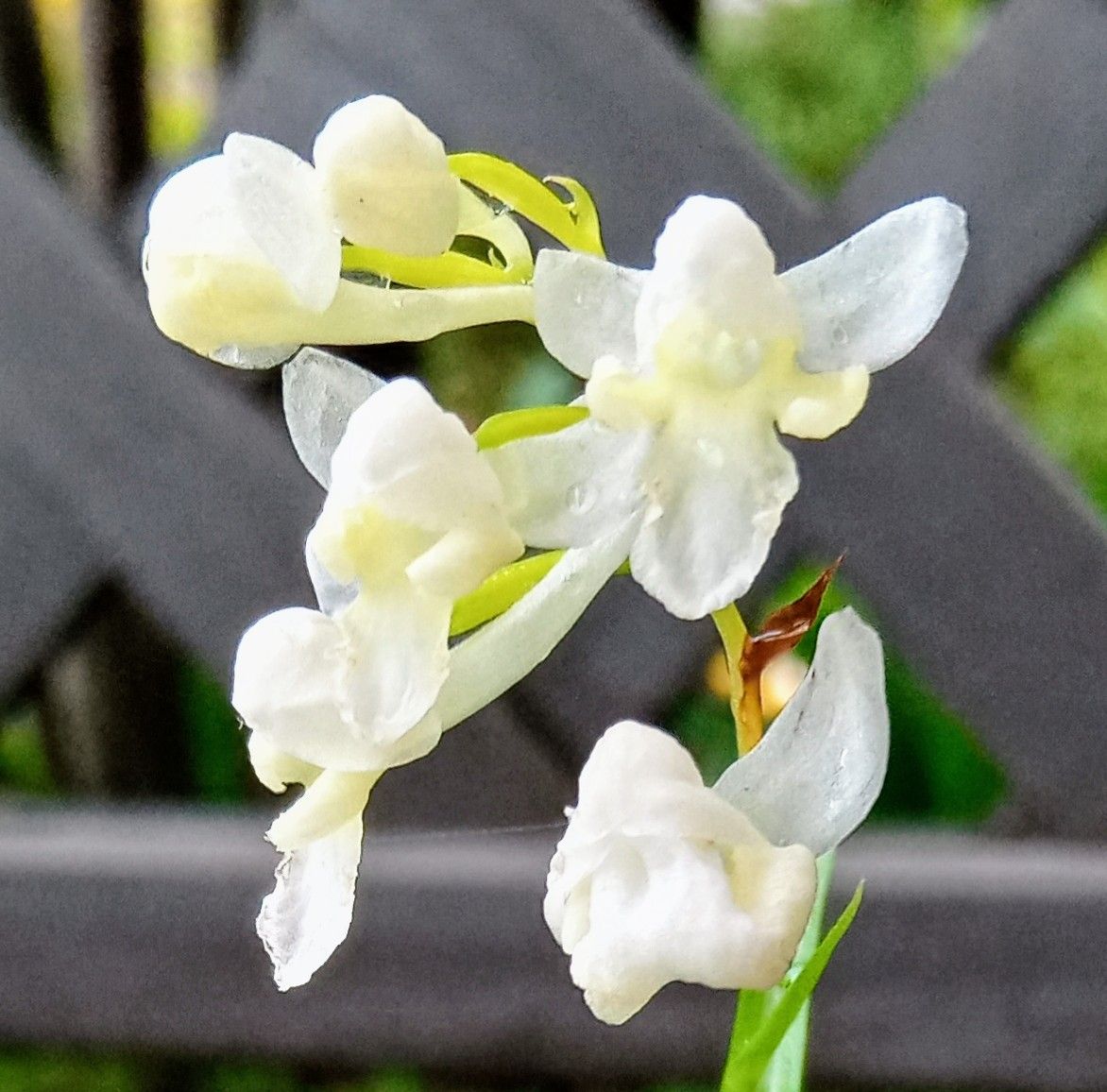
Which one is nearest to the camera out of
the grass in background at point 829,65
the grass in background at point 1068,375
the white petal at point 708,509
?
the white petal at point 708,509

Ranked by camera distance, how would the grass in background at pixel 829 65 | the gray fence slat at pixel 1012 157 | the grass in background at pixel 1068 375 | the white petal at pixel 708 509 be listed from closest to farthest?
the white petal at pixel 708 509
the gray fence slat at pixel 1012 157
the grass in background at pixel 1068 375
the grass in background at pixel 829 65

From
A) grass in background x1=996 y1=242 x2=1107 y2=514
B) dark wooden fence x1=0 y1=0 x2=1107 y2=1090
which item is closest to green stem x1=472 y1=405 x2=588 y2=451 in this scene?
dark wooden fence x1=0 y1=0 x2=1107 y2=1090

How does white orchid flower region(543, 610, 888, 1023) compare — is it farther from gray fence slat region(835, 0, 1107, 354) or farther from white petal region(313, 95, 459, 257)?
gray fence slat region(835, 0, 1107, 354)

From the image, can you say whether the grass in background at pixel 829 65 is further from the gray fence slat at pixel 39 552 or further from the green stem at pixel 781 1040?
the green stem at pixel 781 1040

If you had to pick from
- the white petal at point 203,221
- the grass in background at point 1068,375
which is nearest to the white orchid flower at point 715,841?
the white petal at point 203,221

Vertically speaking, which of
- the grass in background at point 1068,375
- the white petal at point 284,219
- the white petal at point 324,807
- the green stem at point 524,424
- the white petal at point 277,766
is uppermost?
the white petal at point 284,219

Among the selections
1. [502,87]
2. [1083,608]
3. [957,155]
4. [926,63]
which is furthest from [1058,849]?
[926,63]

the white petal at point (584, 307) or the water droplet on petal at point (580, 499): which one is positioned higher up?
the white petal at point (584, 307)
